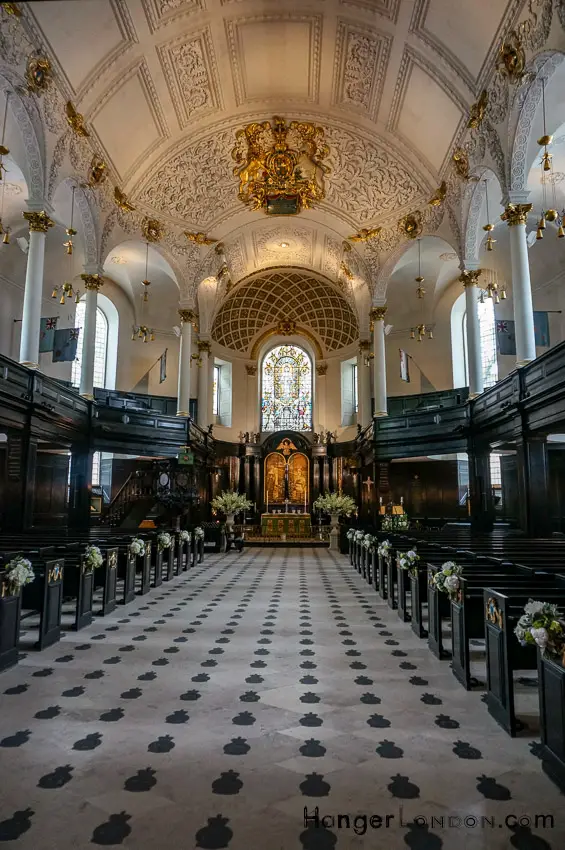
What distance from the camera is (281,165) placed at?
2012 cm

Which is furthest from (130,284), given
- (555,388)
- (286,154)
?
(555,388)

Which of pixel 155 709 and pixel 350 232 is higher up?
pixel 350 232

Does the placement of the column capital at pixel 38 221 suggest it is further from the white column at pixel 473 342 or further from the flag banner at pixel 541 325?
the flag banner at pixel 541 325

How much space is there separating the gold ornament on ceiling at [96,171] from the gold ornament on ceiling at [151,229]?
11.0ft

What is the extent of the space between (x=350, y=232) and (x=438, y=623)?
63.0 ft

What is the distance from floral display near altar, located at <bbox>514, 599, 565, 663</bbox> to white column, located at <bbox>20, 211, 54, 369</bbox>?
43.6 feet

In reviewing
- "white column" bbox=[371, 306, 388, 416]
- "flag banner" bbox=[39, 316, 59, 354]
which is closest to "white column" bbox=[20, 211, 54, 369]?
"flag banner" bbox=[39, 316, 59, 354]

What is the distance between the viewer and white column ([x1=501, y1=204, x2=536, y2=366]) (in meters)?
13.3

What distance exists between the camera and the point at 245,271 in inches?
1080

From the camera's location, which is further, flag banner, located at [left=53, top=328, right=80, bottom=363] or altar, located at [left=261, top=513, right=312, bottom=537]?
altar, located at [left=261, top=513, right=312, bottom=537]

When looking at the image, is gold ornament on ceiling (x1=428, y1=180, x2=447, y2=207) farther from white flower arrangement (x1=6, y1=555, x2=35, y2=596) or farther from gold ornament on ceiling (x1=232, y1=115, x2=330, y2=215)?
white flower arrangement (x1=6, y1=555, x2=35, y2=596)

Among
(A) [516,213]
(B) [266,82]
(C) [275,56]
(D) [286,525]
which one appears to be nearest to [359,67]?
(C) [275,56]

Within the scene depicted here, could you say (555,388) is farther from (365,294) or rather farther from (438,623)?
(365,294)

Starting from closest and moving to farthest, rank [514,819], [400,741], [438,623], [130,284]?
1. [514,819]
2. [400,741]
3. [438,623]
4. [130,284]
